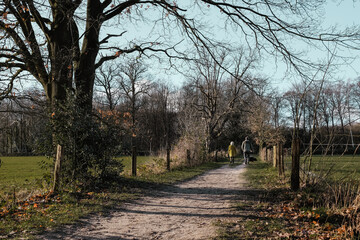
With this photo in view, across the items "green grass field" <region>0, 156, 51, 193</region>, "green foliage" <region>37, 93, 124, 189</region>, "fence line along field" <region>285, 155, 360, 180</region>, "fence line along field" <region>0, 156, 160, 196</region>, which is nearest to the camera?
"fence line along field" <region>285, 155, 360, 180</region>

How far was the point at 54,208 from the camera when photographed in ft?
23.4

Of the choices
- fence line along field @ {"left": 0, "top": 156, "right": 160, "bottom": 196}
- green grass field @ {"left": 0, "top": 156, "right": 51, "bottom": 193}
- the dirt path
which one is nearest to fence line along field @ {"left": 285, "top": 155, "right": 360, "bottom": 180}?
the dirt path

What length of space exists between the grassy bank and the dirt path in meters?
0.39

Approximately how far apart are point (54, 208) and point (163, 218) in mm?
2554

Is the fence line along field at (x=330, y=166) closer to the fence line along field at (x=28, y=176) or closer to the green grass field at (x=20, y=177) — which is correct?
the fence line along field at (x=28, y=176)

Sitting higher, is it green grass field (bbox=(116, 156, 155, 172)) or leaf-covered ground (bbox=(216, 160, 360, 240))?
green grass field (bbox=(116, 156, 155, 172))

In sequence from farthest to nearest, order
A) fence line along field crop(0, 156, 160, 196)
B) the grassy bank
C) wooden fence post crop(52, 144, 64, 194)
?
1. fence line along field crop(0, 156, 160, 196)
2. wooden fence post crop(52, 144, 64, 194)
3. the grassy bank

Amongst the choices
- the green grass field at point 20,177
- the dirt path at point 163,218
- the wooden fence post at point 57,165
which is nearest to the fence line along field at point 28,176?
the green grass field at point 20,177

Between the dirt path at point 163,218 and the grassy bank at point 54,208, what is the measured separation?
1.29 ft

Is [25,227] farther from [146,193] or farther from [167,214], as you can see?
[146,193]

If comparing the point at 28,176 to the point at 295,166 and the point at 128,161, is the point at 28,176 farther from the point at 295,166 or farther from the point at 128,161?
the point at 295,166

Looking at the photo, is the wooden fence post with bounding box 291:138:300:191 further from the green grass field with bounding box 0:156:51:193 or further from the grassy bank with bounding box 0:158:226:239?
the green grass field with bounding box 0:156:51:193

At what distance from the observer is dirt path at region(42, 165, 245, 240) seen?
217 inches

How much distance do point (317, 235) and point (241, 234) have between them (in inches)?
52.6
